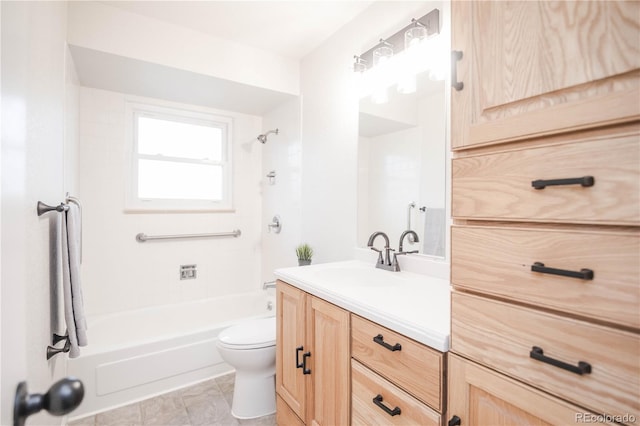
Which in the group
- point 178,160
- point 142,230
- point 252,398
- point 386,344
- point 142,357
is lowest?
point 252,398

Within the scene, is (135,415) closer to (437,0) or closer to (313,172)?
(313,172)

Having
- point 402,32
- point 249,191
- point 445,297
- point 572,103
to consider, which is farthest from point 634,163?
point 249,191

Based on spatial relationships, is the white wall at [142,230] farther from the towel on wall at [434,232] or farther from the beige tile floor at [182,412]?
the towel on wall at [434,232]

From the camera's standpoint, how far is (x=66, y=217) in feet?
4.46

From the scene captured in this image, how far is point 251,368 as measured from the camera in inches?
73.8

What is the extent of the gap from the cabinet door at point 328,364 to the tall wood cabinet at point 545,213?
1.56 ft

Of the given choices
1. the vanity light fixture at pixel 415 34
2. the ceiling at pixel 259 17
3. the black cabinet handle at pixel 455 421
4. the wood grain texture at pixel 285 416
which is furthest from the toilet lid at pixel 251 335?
the ceiling at pixel 259 17

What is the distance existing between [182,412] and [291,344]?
100 cm

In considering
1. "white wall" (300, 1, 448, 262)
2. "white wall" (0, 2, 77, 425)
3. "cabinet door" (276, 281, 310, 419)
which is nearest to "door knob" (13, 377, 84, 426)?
"white wall" (0, 2, 77, 425)

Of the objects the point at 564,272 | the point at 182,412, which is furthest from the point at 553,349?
the point at 182,412

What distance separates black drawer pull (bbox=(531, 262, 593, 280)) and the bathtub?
7.30 ft

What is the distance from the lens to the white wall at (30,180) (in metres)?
0.45

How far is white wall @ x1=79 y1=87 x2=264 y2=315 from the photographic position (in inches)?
99.4

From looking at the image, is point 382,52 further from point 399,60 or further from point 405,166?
point 405,166
